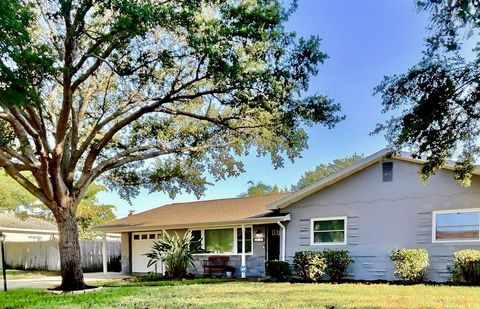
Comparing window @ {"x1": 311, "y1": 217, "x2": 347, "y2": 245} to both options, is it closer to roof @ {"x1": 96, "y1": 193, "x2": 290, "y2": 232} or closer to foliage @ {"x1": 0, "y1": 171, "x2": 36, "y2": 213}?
roof @ {"x1": 96, "y1": 193, "x2": 290, "y2": 232}

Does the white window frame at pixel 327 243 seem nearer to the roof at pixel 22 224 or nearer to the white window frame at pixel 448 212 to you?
the white window frame at pixel 448 212

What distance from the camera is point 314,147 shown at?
16.1m

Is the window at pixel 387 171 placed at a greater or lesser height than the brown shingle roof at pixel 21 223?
greater

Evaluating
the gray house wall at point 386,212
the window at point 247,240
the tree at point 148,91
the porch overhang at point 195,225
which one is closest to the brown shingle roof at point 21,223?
the porch overhang at point 195,225

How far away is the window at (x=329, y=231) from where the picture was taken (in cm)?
1659

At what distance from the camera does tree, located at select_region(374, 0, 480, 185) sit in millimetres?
5852

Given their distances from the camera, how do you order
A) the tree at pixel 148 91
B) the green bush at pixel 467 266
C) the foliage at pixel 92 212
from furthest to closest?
1. the foliage at pixel 92 212
2. the green bush at pixel 467 266
3. the tree at pixel 148 91

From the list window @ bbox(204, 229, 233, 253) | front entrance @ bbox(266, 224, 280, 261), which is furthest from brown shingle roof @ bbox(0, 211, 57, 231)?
front entrance @ bbox(266, 224, 280, 261)

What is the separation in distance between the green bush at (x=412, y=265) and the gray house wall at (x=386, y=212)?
40cm

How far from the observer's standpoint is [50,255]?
85.6ft

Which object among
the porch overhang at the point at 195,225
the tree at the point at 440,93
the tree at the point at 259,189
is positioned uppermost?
the tree at the point at 440,93

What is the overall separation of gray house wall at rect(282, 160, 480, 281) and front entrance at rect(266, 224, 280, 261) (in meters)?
1.15

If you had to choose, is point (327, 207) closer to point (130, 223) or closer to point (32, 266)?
point (130, 223)

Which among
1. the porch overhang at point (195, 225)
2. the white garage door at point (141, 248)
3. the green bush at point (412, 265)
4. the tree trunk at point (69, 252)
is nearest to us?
the tree trunk at point (69, 252)
